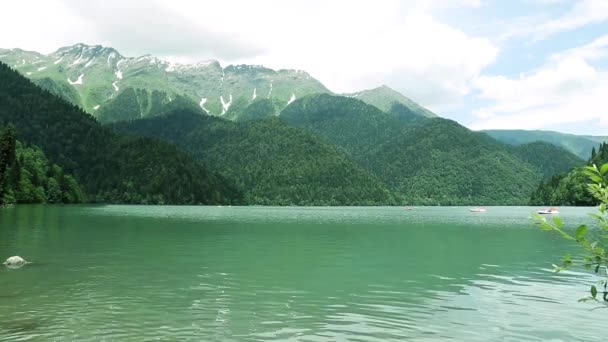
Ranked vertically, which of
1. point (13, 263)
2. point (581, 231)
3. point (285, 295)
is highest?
point (581, 231)

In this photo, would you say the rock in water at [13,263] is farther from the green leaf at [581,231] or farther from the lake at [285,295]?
the green leaf at [581,231]

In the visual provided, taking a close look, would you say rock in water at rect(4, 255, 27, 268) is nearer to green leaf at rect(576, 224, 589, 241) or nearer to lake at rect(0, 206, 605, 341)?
lake at rect(0, 206, 605, 341)

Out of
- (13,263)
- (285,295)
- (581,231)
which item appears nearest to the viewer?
(581,231)

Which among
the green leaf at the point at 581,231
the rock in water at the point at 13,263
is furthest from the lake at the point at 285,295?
the green leaf at the point at 581,231

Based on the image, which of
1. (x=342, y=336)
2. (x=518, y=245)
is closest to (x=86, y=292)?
(x=342, y=336)

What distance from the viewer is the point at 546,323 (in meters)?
29.9

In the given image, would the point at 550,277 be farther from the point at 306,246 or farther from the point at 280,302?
the point at 306,246

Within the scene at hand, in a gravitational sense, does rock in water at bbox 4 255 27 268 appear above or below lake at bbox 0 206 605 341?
above

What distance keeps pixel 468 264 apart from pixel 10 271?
151ft

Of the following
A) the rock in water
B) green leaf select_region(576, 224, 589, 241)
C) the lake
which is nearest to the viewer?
green leaf select_region(576, 224, 589, 241)

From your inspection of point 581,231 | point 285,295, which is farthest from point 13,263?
point 581,231

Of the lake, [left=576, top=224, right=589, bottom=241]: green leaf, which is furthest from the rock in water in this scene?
[left=576, top=224, right=589, bottom=241]: green leaf

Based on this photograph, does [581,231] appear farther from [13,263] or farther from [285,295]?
[13,263]

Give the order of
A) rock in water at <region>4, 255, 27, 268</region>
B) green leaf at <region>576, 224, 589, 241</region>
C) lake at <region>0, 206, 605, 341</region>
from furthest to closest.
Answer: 1. rock in water at <region>4, 255, 27, 268</region>
2. lake at <region>0, 206, 605, 341</region>
3. green leaf at <region>576, 224, 589, 241</region>
